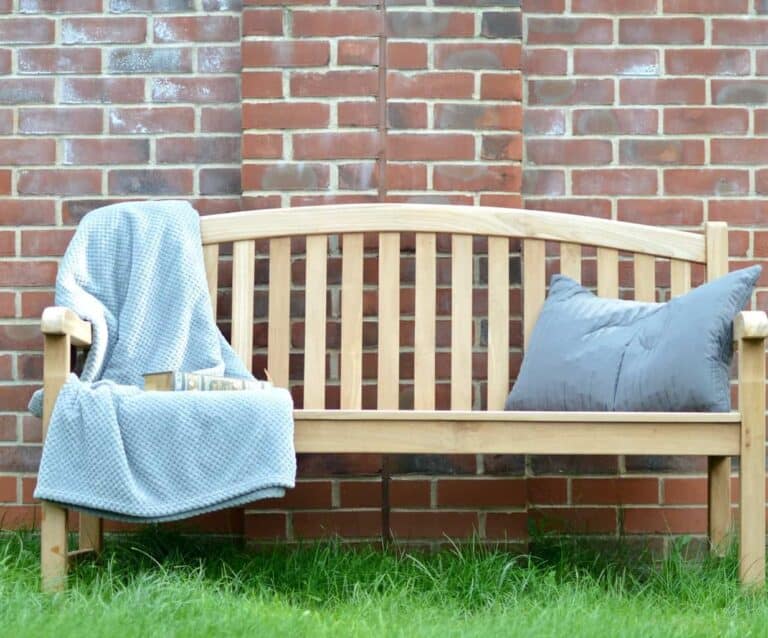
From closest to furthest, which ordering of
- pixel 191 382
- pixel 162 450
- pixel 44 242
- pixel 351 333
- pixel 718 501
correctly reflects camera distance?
pixel 162 450 → pixel 191 382 → pixel 718 501 → pixel 351 333 → pixel 44 242

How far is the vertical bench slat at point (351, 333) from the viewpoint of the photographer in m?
3.34

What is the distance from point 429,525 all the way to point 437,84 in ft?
4.03

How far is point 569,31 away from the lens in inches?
143

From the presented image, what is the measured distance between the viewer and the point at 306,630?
240cm

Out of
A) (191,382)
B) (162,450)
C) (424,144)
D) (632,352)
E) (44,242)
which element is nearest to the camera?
(162,450)

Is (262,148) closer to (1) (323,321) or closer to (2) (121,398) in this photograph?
(1) (323,321)

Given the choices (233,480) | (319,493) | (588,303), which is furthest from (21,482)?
(588,303)

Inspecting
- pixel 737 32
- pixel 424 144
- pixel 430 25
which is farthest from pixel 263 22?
pixel 737 32

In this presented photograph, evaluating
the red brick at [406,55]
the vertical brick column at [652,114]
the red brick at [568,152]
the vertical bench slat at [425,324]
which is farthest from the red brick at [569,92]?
the vertical bench slat at [425,324]

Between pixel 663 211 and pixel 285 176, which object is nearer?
pixel 285 176

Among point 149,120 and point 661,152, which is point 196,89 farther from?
point 661,152

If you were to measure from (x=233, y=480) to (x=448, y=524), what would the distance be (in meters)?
0.85

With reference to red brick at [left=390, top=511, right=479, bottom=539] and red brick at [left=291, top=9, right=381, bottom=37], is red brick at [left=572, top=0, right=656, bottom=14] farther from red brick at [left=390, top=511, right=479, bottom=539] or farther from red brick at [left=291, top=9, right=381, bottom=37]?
red brick at [left=390, top=511, right=479, bottom=539]

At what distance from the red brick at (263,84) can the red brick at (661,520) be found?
1553mm
